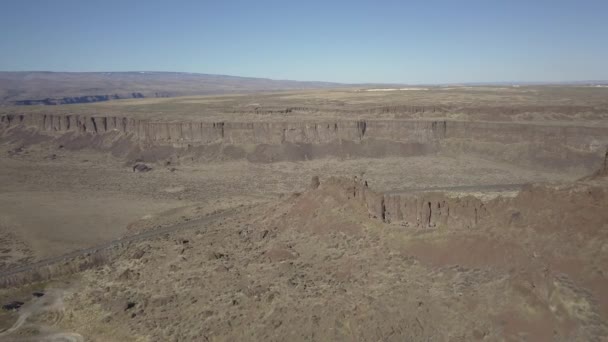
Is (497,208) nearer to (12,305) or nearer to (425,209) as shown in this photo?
(425,209)

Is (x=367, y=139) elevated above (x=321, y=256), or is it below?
above

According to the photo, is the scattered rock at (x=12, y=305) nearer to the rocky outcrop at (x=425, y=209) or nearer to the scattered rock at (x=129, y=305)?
the scattered rock at (x=129, y=305)

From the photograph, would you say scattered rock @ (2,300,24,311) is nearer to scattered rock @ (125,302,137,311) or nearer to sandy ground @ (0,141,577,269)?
sandy ground @ (0,141,577,269)

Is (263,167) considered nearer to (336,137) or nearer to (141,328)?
(336,137)

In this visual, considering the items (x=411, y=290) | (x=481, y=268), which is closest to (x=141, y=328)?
(x=411, y=290)

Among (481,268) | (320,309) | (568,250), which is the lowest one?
(320,309)

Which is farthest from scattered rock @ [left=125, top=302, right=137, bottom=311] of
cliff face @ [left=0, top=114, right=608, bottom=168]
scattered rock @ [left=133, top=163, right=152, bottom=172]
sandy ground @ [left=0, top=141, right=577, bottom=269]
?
cliff face @ [left=0, top=114, right=608, bottom=168]

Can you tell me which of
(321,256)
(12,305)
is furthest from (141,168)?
(321,256)

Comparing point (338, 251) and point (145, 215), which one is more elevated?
point (338, 251)

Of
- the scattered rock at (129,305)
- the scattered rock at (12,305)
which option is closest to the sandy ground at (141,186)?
the scattered rock at (12,305)
